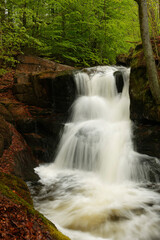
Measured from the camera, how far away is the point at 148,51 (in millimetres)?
6477

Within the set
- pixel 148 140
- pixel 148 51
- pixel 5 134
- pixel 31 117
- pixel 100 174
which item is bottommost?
pixel 100 174

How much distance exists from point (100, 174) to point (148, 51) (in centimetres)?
459

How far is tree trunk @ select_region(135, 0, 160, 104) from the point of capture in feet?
20.7

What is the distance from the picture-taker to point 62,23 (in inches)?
590

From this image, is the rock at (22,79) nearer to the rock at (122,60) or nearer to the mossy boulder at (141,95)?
the mossy boulder at (141,95)

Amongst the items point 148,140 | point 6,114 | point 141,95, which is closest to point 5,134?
point 6,114

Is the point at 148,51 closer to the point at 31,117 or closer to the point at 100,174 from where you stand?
the point at 100,174

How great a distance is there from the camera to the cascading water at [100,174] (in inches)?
165

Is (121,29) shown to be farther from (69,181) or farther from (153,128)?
(69,181)

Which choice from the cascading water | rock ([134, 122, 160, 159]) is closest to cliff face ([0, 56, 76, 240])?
the cascading water

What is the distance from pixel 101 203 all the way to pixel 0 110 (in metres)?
6.23

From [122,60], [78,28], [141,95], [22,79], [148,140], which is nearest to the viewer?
[148,140]

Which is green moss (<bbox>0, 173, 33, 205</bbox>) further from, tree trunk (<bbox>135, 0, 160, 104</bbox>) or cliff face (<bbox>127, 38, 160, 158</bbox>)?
tree trunk (<bbox>135, 0, 160, 104</bbox>)

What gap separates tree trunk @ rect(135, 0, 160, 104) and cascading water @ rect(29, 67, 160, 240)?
1.84 meters
